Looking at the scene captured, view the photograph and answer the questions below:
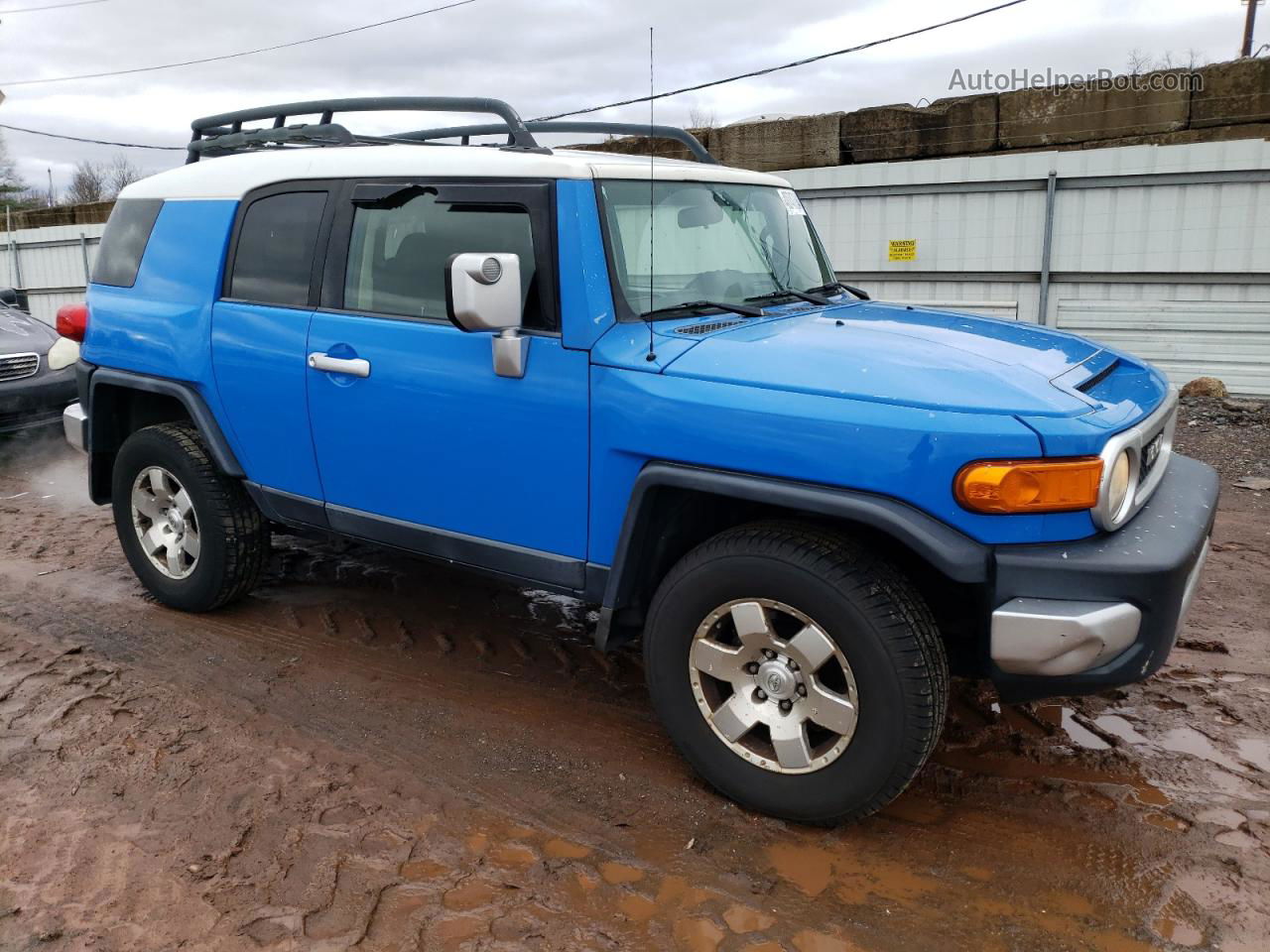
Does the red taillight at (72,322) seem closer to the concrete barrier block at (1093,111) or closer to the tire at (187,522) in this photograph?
the tire at (187,522)

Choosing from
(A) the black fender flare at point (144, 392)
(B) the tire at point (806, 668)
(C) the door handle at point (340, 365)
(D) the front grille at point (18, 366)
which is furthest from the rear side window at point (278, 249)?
(D) the front grille at point (18, 366)

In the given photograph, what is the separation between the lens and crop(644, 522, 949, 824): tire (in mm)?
2707

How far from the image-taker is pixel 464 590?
502cm

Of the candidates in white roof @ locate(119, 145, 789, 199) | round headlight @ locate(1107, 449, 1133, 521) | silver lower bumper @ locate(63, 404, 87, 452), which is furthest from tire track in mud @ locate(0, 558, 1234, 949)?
white roof @ locate(119, 145, 789, 199)

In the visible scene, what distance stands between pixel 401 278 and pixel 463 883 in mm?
2108

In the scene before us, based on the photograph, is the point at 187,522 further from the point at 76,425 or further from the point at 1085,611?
the point at 1085,611

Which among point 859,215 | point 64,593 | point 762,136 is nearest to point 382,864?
point 64,593

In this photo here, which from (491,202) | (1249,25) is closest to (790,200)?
(491,202)

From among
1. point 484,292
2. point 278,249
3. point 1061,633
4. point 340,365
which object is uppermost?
point 278,249

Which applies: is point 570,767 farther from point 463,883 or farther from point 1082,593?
point 1082,593

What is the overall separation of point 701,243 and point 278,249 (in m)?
1.75

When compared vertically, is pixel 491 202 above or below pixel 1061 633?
above

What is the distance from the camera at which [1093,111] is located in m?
9.55

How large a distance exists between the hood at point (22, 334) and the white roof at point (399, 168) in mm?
4417
